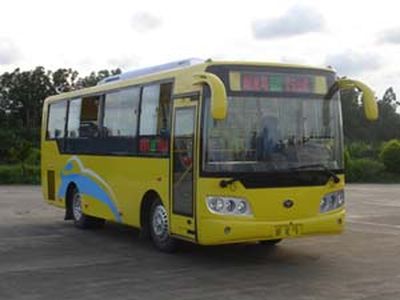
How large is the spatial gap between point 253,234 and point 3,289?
Result: 3.41 meters

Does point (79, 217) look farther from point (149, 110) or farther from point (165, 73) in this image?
point (165, 73)

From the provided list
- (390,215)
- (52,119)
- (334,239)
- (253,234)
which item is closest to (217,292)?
(253,234)

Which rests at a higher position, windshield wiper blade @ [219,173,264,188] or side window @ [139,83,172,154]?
side window @ [139,83,172,154]

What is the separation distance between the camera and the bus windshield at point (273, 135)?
10.8 m

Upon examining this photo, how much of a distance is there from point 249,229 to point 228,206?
43 centimetres

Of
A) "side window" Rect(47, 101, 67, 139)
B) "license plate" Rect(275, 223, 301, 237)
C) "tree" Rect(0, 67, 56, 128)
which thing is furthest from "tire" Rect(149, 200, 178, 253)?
"tree" Rect(0, 67, 56, 128)

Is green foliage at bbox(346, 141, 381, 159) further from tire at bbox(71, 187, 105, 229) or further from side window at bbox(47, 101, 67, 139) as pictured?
tire at bbox(71, 187, 105, 229)

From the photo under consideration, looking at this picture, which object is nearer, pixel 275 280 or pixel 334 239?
pixel 275 280

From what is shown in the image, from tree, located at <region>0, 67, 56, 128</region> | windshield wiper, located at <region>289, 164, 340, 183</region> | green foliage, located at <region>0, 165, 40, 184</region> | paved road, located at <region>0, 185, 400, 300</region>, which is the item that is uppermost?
tree, located at <region>0, 67, 56, 128</region>

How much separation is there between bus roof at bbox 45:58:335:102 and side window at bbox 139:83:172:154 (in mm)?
206

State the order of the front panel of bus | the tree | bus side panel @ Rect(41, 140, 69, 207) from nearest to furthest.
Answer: the front panel of bus < bus side panel @ Rect(41, 140, 69, 207) < the tree

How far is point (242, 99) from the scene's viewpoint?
10977 mm

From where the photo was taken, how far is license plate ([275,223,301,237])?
10.8 meters

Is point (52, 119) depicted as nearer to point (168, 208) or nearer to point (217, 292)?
point (168, 208)
